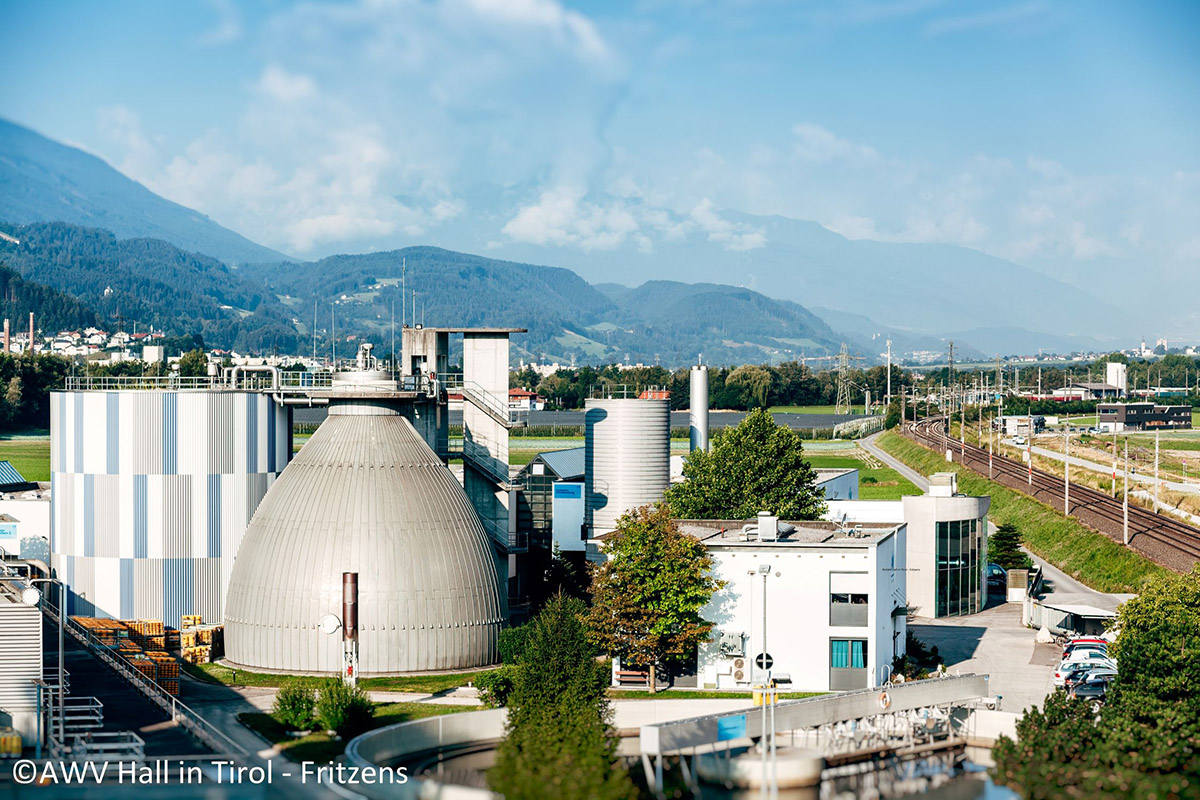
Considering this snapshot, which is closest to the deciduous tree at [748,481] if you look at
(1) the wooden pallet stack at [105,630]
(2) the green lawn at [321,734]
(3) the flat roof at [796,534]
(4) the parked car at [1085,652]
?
(3) the flat roof at [796,534]

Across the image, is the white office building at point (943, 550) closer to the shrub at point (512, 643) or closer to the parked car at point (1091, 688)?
the parked car at point (1091, 688)

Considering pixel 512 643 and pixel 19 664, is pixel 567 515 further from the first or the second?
pixel 19 664

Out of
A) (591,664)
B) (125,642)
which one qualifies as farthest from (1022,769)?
(125,642)

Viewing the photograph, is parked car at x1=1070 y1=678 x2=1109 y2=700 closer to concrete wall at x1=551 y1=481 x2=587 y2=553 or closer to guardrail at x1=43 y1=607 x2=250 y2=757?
concrete wall at x1=551 y1=481 x2=587 y2=553

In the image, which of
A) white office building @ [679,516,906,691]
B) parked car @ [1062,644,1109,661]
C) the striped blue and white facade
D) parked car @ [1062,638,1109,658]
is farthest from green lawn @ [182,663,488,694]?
parked car @ [1062,638,1109,658]

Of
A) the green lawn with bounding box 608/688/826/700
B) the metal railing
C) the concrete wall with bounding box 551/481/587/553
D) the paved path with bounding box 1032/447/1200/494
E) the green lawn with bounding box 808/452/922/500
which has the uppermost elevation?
the metal railing

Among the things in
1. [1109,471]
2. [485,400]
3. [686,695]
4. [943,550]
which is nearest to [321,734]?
[686,695]

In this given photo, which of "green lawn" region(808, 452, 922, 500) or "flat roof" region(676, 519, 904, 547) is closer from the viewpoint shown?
"flat roof" region(676, 519, 904, 547)
